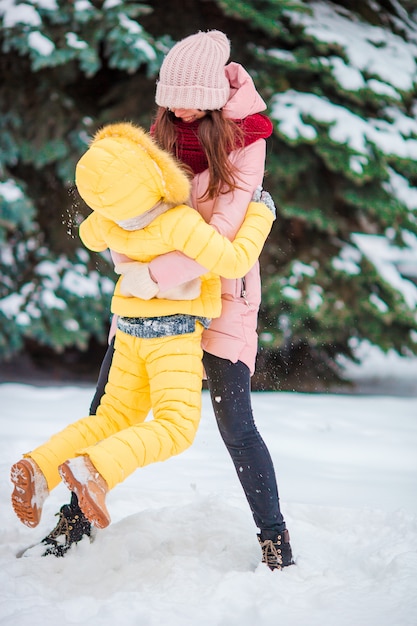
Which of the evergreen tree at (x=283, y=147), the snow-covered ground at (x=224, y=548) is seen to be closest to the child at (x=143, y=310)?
the snow-covered ground at (x=224, y=548)

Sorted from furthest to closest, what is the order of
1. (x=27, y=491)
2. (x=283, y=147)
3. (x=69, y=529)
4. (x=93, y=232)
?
(x=283, y=147) → (x=69, y=529) → (x=93, y=232) → (x=27, y=491)

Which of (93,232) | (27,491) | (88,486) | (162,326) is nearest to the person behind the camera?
(88,486)

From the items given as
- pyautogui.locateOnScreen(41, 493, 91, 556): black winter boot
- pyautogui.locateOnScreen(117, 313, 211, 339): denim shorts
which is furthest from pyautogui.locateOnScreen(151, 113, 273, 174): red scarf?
pyautogui.locateOnScreen(41, 493, 91, 556): black winter boot

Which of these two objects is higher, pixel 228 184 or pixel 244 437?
pixel 228 184

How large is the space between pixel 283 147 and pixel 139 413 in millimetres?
4011

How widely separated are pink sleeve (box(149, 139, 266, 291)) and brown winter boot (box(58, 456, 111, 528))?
1.91ft

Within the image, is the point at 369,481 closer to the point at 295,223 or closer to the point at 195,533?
the point at 195,533

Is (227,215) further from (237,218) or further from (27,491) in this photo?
(27,491)

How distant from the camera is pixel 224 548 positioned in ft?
8.52

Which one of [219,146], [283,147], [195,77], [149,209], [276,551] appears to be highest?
[195,77]

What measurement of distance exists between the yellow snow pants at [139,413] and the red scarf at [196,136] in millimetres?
543

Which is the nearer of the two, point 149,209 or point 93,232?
point 149,209

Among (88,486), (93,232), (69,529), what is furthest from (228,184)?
(69,529)

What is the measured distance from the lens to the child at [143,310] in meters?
2.10
